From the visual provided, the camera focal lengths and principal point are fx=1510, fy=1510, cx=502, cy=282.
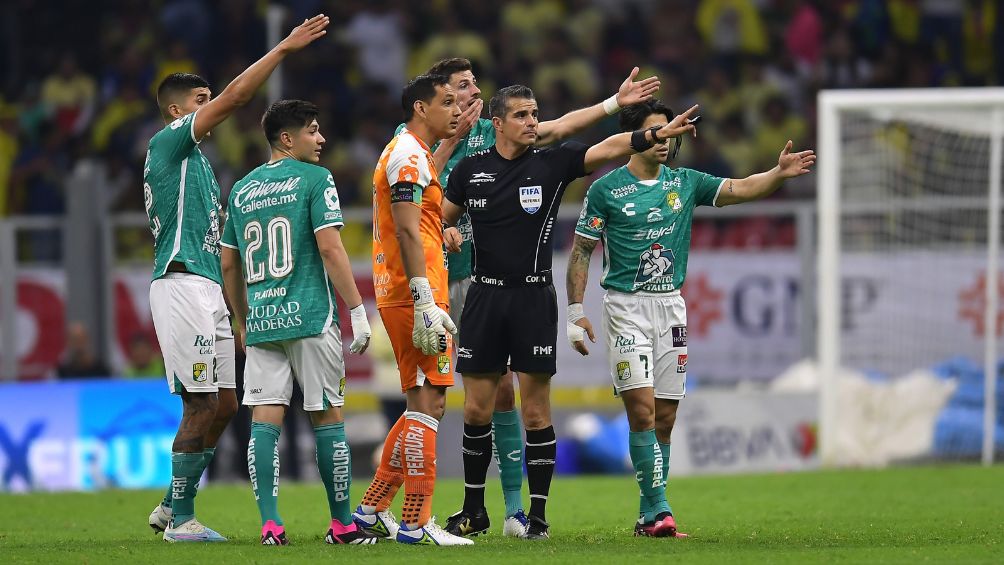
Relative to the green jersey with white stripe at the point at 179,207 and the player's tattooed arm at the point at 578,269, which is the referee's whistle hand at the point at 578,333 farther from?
the green jersey with white stripe at the point at 179,207

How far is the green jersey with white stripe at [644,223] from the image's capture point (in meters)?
9.31

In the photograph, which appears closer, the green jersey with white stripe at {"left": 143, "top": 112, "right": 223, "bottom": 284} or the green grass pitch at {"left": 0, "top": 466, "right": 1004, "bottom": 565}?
the green grass pitch at {"left": 0, "top": 466, "right": 1004, "bottom": 565}

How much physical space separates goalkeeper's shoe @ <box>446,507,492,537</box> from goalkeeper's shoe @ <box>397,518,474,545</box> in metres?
0.69

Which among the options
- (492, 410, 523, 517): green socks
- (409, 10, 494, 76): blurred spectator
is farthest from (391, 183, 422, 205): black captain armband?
(409, 10, 494, 76): blurred spectator

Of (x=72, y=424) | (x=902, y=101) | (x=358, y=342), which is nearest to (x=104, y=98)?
(x=72, y=424)

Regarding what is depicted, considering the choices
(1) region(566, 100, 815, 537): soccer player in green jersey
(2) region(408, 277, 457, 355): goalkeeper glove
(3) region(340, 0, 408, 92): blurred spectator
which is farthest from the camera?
(3) region(340, 0, 408, 92): blurred spectator

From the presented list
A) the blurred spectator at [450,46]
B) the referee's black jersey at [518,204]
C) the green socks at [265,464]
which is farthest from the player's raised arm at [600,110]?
the blurred spectator at [450,46]

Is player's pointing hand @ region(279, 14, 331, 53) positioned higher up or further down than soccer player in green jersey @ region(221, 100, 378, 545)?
higher up

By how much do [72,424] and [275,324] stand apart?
7.49 m

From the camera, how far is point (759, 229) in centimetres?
1723

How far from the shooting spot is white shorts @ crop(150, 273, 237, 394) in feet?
28.8

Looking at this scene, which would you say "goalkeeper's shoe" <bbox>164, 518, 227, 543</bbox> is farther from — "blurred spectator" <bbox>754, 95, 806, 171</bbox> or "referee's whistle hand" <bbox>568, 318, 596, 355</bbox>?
"blurred spectator" <bbox>754, 95, 806, 171</bbox>

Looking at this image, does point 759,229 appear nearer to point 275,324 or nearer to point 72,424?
point 72,424

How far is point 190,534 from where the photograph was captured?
28.7 ft
